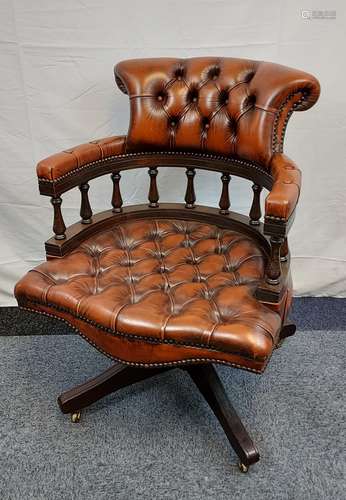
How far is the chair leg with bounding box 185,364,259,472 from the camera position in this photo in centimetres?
125

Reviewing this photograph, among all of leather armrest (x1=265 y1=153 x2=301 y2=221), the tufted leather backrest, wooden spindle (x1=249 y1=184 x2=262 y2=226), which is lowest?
wooden spindle (x1=249 y1=184 x2=262 y2=226)

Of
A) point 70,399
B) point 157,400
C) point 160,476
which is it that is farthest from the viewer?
point 157,400

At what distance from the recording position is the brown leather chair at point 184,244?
105cm

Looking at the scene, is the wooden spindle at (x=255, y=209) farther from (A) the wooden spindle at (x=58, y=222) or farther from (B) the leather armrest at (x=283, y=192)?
(A) the wooden spindle at (x=58, y=222)

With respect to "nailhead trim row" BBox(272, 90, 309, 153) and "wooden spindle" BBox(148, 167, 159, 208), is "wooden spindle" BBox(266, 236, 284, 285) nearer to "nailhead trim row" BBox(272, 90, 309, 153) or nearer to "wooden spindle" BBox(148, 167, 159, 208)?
"nailhead trim row" BBox(272, 90, 309, 153)

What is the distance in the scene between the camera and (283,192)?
3.33 ft

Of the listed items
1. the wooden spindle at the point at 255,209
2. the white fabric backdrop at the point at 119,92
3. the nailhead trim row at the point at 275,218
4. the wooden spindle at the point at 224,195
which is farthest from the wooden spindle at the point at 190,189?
the nailhead trim row at the point at 275,218

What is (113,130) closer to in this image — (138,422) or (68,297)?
(68,297)

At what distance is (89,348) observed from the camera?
1.75 metres

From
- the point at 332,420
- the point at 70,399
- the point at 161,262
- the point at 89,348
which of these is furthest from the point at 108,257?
the point at 332,420

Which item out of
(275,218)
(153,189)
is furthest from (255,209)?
(275,218)

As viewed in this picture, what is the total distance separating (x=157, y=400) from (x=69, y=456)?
326 millimetres

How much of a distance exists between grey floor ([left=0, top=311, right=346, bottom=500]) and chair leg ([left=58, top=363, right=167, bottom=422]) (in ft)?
0.18

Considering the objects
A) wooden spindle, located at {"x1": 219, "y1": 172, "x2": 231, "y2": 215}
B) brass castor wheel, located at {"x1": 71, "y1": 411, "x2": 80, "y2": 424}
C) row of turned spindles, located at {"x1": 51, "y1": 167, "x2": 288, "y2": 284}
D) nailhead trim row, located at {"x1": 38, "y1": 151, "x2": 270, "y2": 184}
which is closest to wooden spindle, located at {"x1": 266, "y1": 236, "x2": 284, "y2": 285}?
row of turned spindles, located at {"x1": 51, "y1": 167, "x2": 288, "y2": 284}
